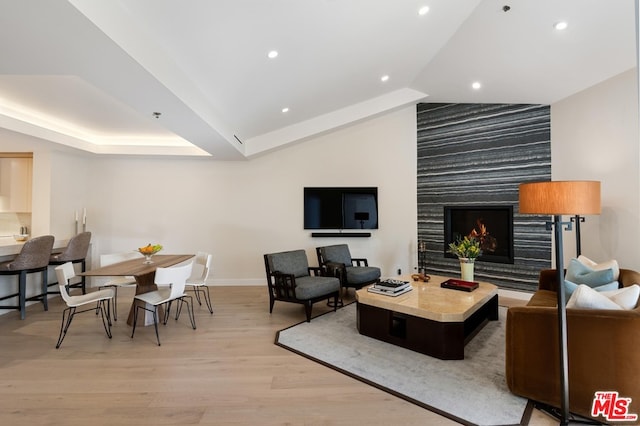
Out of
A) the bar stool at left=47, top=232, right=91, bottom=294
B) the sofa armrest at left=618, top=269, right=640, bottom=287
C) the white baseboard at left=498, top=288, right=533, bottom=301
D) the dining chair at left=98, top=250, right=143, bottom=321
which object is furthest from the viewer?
the white baseboard at left=498, top=288, right=533, bottom=301

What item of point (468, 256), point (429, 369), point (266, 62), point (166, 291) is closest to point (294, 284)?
point (166, 291)

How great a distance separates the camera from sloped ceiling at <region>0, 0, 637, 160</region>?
2.10 metres

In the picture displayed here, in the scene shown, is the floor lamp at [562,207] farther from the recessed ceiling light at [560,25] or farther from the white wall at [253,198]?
the white wall at [253,198]

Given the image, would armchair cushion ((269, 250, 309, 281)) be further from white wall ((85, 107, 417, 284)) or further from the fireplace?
the fireplace

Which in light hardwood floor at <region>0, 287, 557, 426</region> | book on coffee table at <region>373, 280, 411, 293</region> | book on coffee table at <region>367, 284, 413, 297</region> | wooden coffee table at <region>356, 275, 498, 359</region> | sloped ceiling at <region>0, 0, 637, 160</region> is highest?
sloped ceiling at <region>0, 0, 637, 160</region>

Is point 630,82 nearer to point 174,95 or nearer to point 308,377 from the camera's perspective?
point 308,377

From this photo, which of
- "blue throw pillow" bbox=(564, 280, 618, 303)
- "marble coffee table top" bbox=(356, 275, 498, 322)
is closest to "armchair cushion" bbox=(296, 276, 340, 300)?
"marble coffee table top" bbox=(356, 275, 498, 322)

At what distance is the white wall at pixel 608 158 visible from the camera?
11.5 feet

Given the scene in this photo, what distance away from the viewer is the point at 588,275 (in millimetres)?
2857

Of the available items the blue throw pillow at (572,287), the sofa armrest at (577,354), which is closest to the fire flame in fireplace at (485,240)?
the blue throw pillow at (572,287)

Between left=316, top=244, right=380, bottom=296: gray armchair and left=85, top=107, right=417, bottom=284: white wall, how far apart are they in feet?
1.90

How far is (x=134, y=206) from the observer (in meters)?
5.60

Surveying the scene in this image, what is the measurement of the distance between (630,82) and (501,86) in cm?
137

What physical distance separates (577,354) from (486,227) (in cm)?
340
